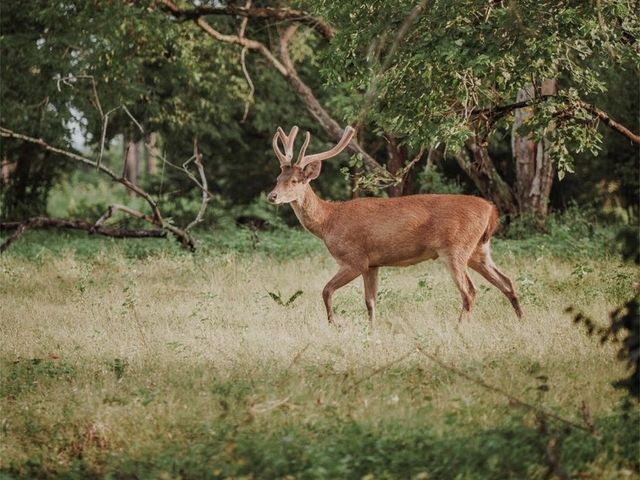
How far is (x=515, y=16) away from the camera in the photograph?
29.4 feet

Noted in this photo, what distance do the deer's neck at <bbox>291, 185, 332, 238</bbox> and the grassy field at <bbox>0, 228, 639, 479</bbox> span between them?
887 millimetres

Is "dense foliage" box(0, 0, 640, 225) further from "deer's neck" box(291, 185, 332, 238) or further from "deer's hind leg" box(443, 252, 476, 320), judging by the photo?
"deer's hind leg" box(443, 252, 476, 320)

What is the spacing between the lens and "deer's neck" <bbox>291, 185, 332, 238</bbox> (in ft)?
34.6

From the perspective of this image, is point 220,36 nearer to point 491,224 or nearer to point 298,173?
point 298,173

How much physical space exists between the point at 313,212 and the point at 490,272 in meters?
1.95

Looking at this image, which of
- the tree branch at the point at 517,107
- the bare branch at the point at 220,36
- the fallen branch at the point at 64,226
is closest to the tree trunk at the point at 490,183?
the bare branch at the point at 220,36

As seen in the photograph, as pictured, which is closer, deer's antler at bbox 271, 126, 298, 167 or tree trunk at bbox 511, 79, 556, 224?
deer's antler at bbox 271, 126, 298, 167

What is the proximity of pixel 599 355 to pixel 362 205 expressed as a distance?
3.41 meters

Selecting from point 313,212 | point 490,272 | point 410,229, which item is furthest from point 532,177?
point 410,229

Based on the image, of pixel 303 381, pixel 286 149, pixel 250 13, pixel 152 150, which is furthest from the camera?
pixel 250 13

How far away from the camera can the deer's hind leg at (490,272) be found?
1018 cm

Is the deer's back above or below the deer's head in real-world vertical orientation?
below

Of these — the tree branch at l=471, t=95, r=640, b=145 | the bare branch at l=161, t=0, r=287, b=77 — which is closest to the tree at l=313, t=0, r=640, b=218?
the tree branch at l=471, t=95, r=640, b=145

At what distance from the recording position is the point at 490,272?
10406 millimetres
